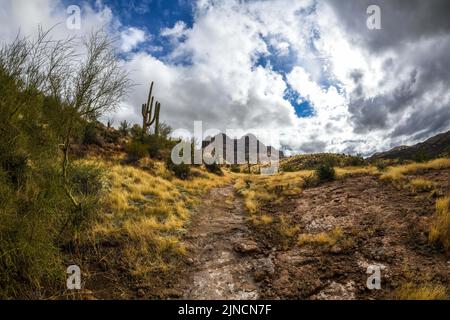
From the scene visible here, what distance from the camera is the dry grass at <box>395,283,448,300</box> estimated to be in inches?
138

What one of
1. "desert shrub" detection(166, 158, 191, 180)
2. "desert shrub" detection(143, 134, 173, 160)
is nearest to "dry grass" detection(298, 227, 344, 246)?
"desert shrub" detection(166, 158, 191, 180)

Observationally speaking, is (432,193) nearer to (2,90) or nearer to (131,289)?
(131,289)

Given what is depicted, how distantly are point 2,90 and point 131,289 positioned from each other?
150 inches

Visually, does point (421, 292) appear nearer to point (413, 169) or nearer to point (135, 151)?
point (413, 169)

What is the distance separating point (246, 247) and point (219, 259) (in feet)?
2.93

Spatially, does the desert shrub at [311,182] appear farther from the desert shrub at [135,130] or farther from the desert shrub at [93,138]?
the desert shrub at [135,130]

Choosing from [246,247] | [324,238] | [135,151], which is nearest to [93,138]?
[135,151]

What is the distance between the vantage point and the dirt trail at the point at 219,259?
4.64 metres

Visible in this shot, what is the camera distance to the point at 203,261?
18.8 ft

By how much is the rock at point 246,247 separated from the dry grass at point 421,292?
3138 millimetres

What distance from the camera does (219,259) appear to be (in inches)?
230

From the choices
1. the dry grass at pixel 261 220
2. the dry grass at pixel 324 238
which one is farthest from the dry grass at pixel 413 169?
the dry grass at pixel 261 220
